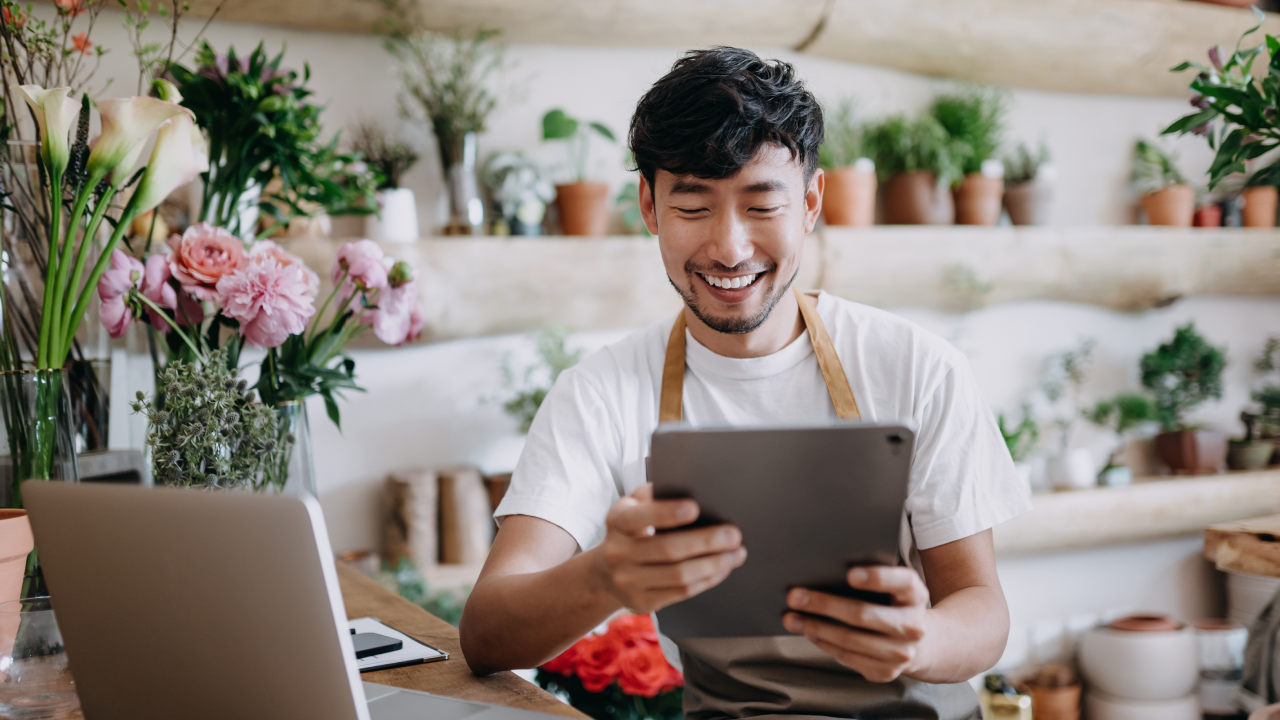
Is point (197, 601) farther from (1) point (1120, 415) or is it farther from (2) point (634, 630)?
(1) point (1120, 415)

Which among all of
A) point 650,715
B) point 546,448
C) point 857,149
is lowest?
point 650,715

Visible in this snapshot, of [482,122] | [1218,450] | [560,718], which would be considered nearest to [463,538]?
[482,122]

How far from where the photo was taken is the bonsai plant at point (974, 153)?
9.91 feet

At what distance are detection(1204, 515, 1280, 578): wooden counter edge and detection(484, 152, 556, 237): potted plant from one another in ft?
5.75

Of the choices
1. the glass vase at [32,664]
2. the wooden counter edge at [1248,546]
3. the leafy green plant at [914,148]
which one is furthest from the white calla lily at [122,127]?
the leafy green plant at [914,148]

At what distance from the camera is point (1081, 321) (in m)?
3.42

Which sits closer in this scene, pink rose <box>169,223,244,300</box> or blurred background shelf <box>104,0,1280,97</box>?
pink rose <box>169,223,244,300</box>

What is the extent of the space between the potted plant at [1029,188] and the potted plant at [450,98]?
1.87 meters

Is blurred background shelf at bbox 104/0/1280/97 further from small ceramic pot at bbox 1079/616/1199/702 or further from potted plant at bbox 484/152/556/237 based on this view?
small ceramic pot at bbox 1079/616/1199/702

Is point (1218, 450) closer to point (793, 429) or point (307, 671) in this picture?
point (793, 429)

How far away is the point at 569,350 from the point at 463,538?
0.66 m

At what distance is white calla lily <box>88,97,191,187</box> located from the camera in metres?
1.15

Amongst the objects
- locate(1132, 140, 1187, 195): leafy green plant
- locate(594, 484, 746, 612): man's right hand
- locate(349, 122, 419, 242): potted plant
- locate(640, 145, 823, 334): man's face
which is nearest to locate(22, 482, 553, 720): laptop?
locate(594, 484, 746, 612): man's right hand

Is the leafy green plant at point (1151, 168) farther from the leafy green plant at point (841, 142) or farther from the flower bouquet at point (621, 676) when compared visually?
the flower bouquet at point (621, 676)
